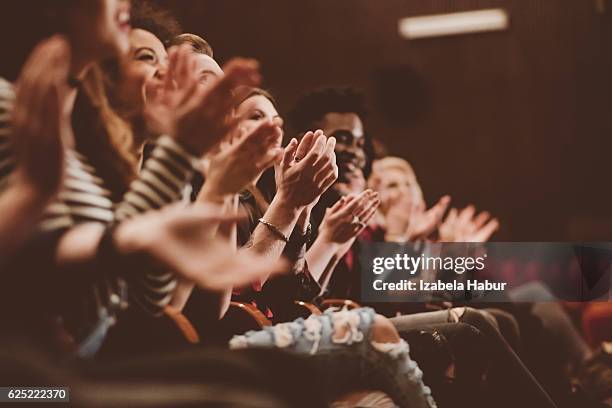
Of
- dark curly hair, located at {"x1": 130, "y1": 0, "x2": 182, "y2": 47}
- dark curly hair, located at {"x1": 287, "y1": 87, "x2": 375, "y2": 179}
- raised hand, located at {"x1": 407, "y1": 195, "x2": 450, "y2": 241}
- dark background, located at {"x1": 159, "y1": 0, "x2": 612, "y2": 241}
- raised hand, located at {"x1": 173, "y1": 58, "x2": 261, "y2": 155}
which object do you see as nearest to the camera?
raised hand, located at {"x1": 173, "y1": 58, "x2": 261, "y2": 155}

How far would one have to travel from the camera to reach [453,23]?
208 centimetres

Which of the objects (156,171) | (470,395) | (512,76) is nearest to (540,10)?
(512,76)

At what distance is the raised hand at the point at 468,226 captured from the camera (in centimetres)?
219

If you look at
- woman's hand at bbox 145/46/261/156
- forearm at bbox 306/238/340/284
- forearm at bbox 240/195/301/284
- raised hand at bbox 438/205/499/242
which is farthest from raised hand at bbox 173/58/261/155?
raised hand at bbox 438/205/499/242

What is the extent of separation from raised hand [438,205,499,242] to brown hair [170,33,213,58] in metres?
0.98

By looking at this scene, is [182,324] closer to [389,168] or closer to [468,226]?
[389,168]

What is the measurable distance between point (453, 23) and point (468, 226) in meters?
0.64

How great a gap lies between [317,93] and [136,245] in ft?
2.96

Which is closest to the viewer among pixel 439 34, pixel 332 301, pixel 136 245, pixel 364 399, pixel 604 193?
pixel 136 245

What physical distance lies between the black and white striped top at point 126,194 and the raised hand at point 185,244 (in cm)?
4

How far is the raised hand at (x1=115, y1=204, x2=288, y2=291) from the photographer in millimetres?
1244

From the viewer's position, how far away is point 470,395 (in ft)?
6.52

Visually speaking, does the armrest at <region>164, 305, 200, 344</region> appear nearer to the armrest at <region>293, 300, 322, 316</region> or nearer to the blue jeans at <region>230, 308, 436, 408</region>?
the blue jeans at <region>230, 308, 436, 408</region>

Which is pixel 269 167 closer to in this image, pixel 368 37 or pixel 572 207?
pixel 368 37
